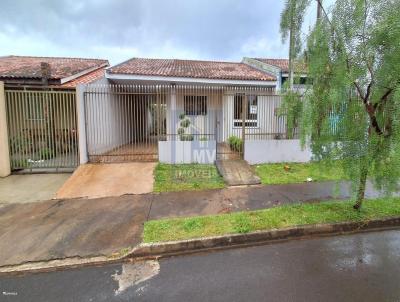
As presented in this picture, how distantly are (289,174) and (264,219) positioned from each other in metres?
3.53

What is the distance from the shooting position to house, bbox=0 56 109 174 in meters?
7.78

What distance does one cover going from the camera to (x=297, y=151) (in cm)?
877

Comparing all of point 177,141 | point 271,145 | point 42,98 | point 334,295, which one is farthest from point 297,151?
point 42,98

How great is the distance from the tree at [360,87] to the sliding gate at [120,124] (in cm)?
516

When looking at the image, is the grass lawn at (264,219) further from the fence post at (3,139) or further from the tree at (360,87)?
the fence post at (3,139)

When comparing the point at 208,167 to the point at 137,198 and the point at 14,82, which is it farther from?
the point at 14,82

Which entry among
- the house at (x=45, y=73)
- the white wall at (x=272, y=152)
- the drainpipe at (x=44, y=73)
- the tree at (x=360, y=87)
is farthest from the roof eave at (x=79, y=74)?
the tree at (x=360, y=87)

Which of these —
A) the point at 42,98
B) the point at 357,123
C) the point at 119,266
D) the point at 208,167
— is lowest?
the point at 119,266

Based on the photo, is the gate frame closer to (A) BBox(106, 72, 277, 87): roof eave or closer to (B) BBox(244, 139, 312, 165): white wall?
(A) BBox(106, 72, 277, 87): roof eave

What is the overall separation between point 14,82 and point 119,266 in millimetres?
10252

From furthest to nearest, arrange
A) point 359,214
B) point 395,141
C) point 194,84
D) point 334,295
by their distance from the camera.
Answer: point 194,84 < point 359,214 < point 395,141 < point 334,295

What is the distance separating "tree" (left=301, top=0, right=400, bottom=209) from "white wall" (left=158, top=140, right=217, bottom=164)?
4.42m

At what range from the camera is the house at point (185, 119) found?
27.4 feet

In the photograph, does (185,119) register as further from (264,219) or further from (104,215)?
(264,219)
